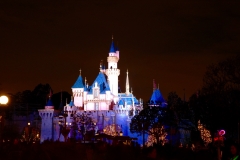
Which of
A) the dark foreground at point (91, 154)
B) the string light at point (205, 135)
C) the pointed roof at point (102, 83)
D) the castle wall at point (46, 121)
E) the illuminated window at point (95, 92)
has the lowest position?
the dark foreground at point (91, 154)

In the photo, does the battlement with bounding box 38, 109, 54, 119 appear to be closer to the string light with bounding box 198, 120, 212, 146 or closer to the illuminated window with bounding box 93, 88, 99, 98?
the illuminated window with bounding box 93, 88, 99, 98

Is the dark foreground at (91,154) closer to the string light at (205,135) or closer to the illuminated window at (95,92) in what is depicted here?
the string light at (205,135)

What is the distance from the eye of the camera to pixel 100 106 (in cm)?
8044

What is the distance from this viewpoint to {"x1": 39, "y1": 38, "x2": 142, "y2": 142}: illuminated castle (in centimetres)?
7894

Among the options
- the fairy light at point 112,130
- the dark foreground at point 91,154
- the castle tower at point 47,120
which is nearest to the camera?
the dark foreground at point 91,154

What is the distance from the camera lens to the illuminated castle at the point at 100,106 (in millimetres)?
78938

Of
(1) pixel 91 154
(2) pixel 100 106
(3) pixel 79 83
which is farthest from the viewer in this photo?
(3) pixel 79 83

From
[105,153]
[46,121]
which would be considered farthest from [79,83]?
[105,153]

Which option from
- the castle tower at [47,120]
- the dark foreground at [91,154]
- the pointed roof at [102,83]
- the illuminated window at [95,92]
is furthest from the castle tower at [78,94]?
the dark foreground at [91,154]

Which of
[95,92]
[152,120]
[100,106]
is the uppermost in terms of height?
[95,92]

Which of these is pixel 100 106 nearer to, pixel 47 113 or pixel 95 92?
pixel 95 92

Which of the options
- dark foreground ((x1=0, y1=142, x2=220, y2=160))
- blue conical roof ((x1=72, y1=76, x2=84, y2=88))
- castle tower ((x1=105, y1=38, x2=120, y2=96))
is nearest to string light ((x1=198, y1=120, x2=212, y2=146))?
dark foreground ((x1=0, y1=142, x2=220, y2=160))

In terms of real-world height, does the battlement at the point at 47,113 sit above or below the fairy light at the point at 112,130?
above

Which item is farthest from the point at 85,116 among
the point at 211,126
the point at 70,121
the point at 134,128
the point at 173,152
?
the point at 173,152
